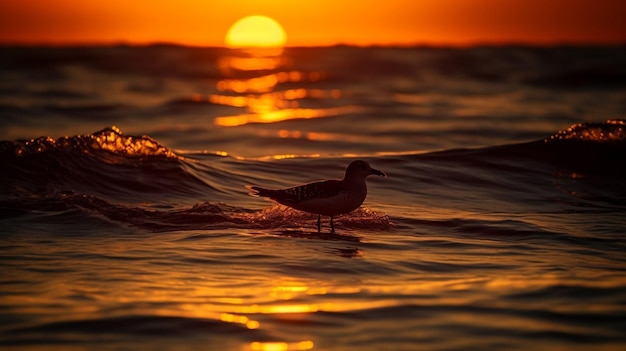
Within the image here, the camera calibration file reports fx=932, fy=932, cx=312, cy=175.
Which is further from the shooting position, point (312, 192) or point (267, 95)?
point (267, 95)

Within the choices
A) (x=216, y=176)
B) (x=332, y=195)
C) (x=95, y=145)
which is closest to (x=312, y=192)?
(x=332, y=195)

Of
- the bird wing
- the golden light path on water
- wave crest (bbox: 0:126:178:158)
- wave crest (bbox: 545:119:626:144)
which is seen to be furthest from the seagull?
the golden light path on water

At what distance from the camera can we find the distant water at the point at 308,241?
290 inches

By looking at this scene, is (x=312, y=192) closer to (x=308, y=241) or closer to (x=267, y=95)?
(x=308, y=241)

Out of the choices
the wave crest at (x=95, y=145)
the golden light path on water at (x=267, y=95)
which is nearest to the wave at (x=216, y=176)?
the wave crest at (x=95, y=145)

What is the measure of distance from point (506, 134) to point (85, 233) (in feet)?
53.8

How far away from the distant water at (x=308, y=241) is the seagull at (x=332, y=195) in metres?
0.35

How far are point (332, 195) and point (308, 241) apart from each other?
0.93 metres

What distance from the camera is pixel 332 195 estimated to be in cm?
1184

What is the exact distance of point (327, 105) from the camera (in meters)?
39.5

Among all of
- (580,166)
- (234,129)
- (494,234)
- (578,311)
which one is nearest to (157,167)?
(494,234)

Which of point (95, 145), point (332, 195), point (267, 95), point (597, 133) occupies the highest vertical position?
point (267, 95)

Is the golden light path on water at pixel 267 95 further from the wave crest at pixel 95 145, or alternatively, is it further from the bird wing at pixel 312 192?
the bird wing at pixel 312 192

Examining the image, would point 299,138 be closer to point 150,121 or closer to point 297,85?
point 150,121
